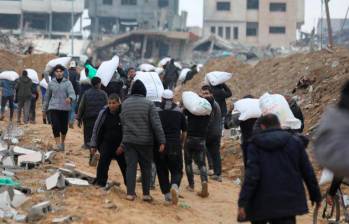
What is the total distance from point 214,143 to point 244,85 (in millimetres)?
17241

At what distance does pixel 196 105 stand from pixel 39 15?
7270cm

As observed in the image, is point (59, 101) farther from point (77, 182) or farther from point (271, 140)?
point (271, 140)

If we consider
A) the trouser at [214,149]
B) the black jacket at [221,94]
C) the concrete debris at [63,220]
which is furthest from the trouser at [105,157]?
the black jacket at [221,94]

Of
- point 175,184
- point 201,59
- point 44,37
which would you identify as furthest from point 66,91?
point 44,37

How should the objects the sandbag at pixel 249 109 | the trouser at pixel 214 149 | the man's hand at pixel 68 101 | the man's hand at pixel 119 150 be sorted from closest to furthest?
1. the man's hand at pixel 119 150
2. the sandbag at pixel 249 109
3. the trouser at pixel 214 149
4. the man's hand at pixel 68 101

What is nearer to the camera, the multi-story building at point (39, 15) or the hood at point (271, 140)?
the hood at point (271, 140)

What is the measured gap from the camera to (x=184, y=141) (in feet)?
41.4

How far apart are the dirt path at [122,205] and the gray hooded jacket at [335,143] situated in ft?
17.3

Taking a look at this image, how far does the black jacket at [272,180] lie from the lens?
7.17 meters

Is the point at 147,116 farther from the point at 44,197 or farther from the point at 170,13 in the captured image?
the point at 170,13

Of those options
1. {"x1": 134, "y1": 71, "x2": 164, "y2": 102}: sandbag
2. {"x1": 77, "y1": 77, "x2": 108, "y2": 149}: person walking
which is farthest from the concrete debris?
{"x1": 77, "y1": 77, "x2": 108, "y2": 149}: person walking

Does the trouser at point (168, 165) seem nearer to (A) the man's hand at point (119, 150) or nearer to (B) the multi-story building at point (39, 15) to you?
(A) the man's hand at point (119, 150)

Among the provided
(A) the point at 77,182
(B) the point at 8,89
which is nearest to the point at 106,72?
(A) the point at 77,182

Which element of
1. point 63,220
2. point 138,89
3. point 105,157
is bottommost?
point 63,220
